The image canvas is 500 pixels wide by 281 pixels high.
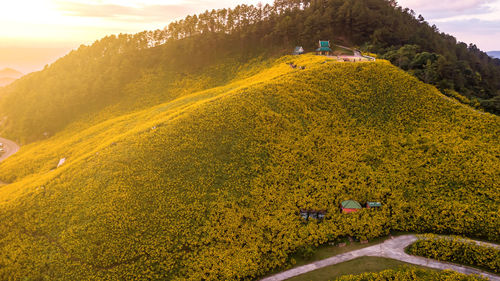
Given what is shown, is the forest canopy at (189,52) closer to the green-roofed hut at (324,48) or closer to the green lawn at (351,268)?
the green-roofed hut at (324,48)

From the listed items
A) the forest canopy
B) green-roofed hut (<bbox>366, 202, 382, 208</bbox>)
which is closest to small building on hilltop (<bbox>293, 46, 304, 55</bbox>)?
the forest canopy

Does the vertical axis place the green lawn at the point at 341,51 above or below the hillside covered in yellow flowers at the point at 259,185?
above

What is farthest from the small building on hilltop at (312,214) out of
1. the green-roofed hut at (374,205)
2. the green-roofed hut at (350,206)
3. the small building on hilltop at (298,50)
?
the small building on hilltop at (298,50)

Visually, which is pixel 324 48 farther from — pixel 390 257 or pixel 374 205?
pixel 390 257

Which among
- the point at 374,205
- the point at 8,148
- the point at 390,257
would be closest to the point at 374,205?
the point at 374,205

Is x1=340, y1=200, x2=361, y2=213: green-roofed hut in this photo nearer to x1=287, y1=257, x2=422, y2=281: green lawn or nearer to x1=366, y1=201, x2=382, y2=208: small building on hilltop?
x1=366, y1=201, x2=382, y2=208: small building on hilltop

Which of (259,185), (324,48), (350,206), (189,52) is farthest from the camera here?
(189,52)
